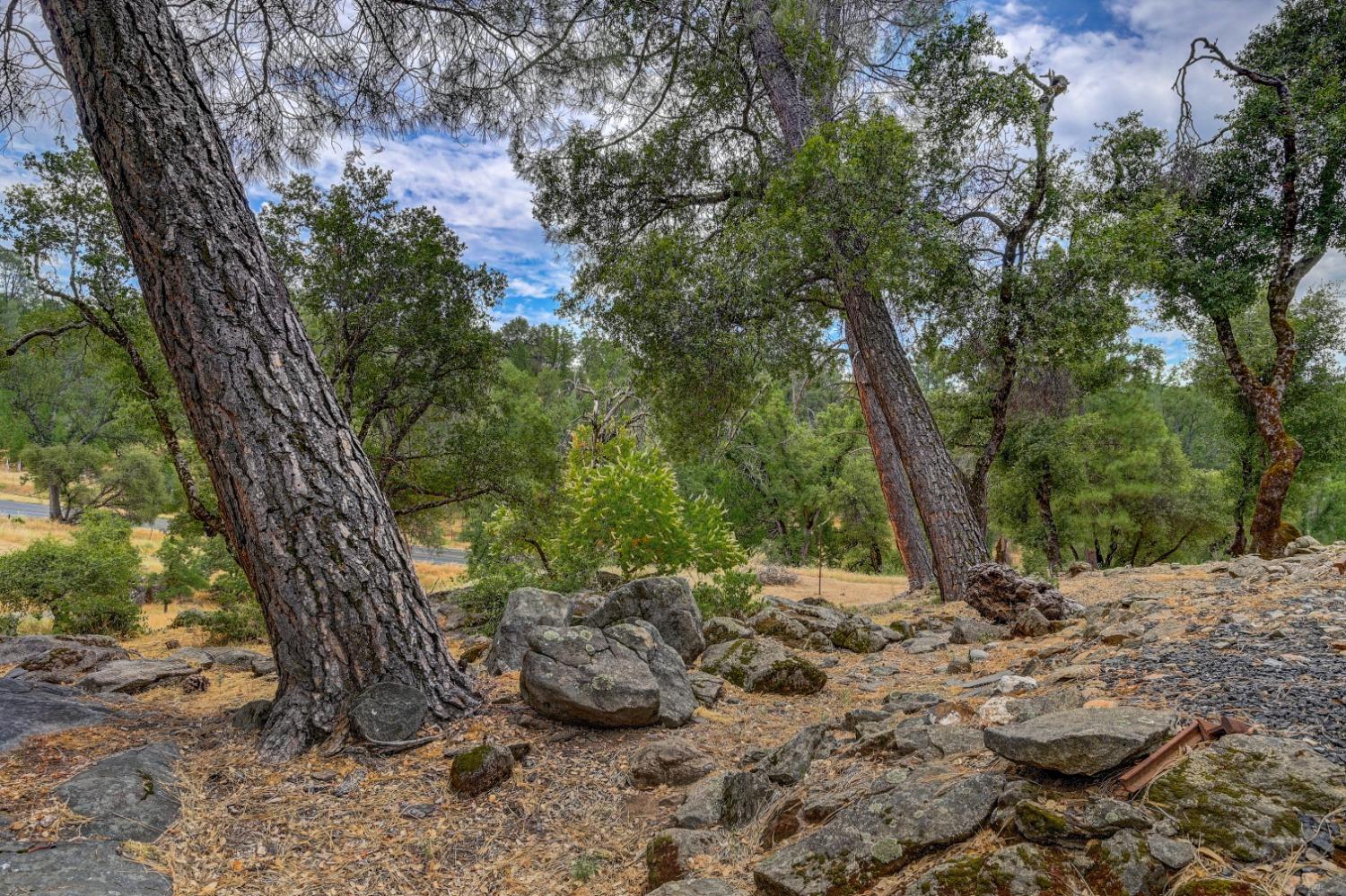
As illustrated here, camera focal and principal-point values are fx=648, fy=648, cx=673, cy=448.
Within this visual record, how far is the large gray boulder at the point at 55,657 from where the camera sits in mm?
4789

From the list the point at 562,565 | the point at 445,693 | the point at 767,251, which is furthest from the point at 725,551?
the point at 445,693

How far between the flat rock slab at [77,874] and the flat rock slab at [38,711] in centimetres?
131

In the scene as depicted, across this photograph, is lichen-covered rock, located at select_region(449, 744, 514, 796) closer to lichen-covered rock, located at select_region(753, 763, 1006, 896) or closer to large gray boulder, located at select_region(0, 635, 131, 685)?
lichen-covered rock, located at select_region(753, 763, 1006, 896)

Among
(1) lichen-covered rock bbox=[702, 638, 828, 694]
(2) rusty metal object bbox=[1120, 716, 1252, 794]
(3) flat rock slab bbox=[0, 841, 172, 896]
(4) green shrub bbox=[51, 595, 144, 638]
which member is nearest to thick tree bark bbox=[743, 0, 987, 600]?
(1) lichen-covered rock bbox=[702, 638, 828, 694]

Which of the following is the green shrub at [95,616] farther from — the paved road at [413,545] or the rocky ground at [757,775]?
the paved road at [413,545]

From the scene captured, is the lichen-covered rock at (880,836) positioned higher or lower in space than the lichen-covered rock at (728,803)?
higher

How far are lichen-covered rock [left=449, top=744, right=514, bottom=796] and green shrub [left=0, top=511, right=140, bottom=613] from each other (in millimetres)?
10199

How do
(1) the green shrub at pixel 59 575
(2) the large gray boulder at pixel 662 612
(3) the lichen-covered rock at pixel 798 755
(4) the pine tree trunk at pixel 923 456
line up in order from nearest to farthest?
(3) the lichen-covered rock at pixel 798 755
(2) the large gray boulder at pixel 662 612
(4) the pine tree trunk at pixel 923 456
(1) the green shrub at pixel 59 575

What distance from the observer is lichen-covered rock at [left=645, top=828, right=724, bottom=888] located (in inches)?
83.4

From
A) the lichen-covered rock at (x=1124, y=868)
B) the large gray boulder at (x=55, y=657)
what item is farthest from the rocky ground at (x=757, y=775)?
the large gray boulder at (x=55, y=657)

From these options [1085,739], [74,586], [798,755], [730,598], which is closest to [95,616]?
[74,586]

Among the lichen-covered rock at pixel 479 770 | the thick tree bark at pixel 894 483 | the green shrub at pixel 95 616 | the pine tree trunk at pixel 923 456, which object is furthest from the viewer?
the green shrub at pixel 95 616

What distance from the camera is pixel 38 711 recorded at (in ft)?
11.0

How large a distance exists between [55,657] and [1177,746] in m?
7.33
